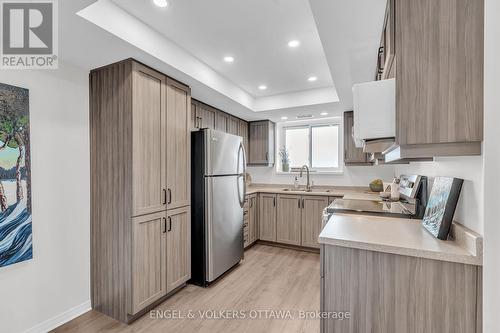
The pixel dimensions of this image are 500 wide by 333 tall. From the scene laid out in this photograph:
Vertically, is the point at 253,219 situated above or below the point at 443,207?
below

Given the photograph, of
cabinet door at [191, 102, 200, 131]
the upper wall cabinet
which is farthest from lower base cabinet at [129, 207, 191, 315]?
the upper wall cabinet

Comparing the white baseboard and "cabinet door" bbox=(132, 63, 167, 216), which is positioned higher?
"cabinet door" bbox=(132, 63, 167, 216)

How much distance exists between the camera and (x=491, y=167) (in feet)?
2.96

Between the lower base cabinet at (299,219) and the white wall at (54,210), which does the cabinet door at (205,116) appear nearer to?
the white wall at (54,210)

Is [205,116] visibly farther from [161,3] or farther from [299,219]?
[299,219]

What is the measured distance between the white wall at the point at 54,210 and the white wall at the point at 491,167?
111 inches

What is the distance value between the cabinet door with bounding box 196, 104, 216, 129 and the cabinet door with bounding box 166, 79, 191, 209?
59cm

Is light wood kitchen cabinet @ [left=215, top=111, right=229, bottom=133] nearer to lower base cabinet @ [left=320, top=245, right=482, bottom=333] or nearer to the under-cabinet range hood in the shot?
the under-cabinet range hood

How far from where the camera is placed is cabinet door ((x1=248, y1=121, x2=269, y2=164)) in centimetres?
452

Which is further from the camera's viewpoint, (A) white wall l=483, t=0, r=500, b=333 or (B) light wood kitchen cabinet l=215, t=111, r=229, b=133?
(B) light wood kitchen cabinet l=215, t=111, r=229, b=133

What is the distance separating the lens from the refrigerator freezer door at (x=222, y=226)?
262 centimetres

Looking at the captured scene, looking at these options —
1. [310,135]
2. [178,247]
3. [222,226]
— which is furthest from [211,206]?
[310,135]

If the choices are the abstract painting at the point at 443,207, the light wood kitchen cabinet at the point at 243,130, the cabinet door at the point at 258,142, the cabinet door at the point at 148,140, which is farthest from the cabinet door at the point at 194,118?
the abstract painting at the point at 443,207

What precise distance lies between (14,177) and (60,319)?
1275 millimetres
